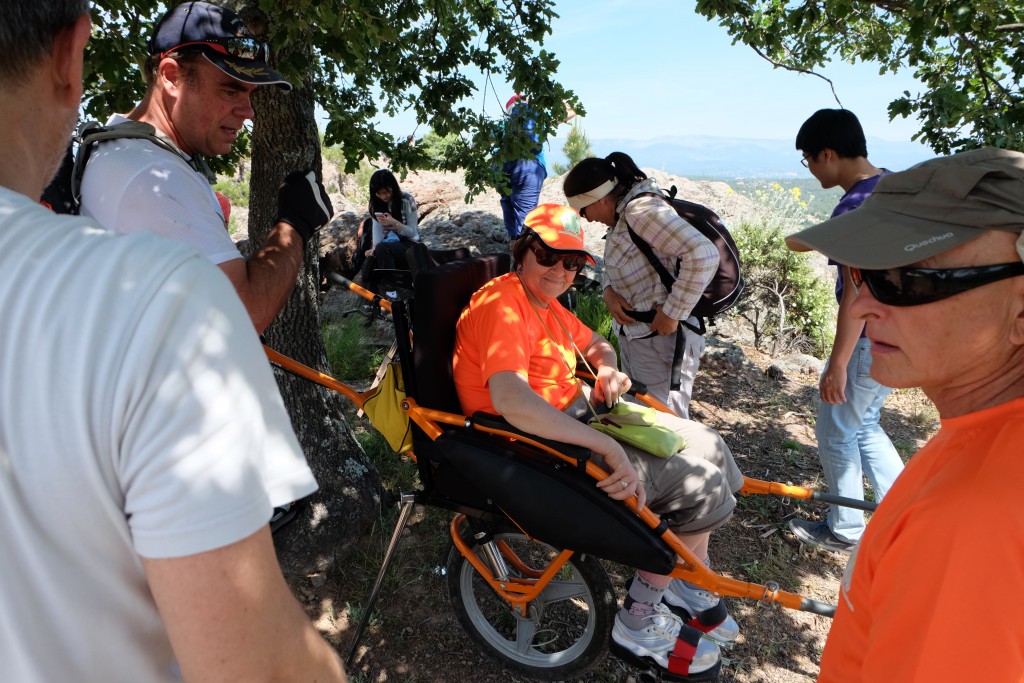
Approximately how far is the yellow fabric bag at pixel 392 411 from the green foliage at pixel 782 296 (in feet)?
18.0

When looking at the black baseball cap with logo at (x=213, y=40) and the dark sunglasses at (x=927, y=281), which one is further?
the black baseball cap with logo at (x=213, y=40)

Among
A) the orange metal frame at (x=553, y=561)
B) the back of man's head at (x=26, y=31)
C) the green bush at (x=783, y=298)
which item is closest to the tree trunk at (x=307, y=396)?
the orange metal frame at (x=553, y=561)

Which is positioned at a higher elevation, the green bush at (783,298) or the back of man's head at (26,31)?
the back of man's head at (26,31)

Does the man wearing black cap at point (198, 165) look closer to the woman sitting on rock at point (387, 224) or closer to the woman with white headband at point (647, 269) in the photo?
the woman with white headband at point (647, 269)

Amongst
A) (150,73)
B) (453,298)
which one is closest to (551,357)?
(453,298)

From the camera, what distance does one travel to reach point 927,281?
3.78ft

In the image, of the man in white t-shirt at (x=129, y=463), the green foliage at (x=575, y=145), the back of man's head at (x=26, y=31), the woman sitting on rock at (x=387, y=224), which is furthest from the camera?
the green foliage at (x=575, y=145)

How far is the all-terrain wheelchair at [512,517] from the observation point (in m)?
2.17

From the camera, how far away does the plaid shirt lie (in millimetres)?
3207

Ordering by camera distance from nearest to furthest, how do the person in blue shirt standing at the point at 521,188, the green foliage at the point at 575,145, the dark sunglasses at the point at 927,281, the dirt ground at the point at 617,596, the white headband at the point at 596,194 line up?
the dark sunglasses at the point at 927,281, the dirt ground at the point at 617,596, the white headband at the point at 596,194, the person in blue shirt standing at the point at 521,188, the green foliage at the point at 575,145

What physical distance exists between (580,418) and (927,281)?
173 cm

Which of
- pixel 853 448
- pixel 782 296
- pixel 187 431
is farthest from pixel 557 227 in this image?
pixel 782 296

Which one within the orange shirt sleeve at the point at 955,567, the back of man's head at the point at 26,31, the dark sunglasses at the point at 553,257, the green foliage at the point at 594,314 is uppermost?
the back of man's head at the point at 26,31

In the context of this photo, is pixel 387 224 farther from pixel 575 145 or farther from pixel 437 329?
pixel 575 145
